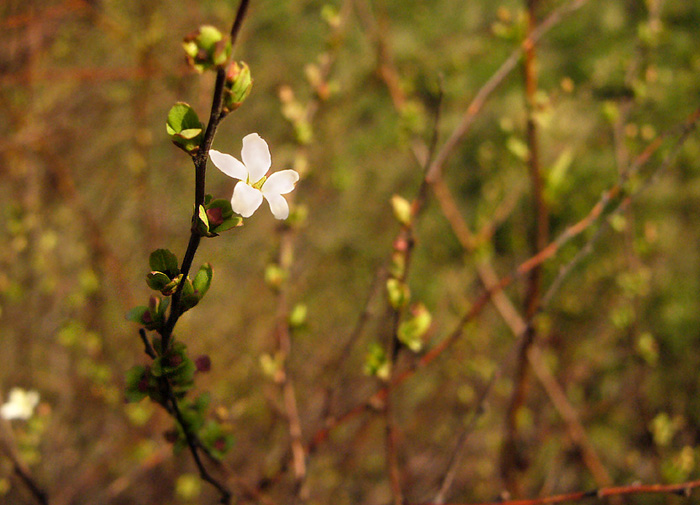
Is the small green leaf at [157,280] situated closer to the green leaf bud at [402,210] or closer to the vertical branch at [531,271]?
the green leaf bud at [402,210]

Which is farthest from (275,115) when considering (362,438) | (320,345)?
(362,438)

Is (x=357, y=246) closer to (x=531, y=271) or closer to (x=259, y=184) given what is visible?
(x=531, y=271)

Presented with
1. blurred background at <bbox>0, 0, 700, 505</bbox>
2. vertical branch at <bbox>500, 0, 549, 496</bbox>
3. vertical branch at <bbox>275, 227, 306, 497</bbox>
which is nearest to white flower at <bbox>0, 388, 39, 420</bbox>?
blurred background at <bbox>0, 0, 700, 505</bbox>

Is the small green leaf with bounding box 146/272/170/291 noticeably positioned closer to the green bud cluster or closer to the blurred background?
the green bud cluster

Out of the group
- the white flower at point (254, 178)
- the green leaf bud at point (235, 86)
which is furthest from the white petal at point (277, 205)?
the green leaf bud at point (235, 86)

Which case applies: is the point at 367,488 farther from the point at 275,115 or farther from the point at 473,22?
the point at 473,22

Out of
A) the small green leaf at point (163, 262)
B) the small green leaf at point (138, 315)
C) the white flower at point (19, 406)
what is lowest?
the small green leaf at point (138, 315)
